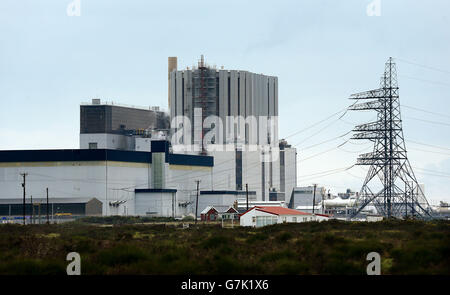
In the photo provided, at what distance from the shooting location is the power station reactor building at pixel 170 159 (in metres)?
113

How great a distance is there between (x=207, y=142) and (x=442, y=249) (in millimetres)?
128391

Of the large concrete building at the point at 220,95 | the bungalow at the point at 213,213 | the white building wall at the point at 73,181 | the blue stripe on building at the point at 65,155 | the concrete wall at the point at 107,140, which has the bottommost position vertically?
the bungalow at the point at 213,213

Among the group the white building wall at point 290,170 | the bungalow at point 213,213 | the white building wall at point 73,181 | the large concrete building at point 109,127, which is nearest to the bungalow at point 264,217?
the bungalow at point 213,213

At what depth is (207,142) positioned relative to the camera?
151750 mm

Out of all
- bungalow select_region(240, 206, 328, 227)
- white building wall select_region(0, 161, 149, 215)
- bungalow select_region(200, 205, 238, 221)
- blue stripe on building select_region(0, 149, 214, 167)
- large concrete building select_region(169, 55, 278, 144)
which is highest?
large concrete building select_region(169, 55, 278, 144)

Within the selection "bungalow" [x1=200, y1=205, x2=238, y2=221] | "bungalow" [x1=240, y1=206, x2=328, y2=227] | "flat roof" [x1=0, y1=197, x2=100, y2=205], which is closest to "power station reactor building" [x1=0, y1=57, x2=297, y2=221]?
"flat roof" [x1=0, y1=197, x2=100, y2=205]

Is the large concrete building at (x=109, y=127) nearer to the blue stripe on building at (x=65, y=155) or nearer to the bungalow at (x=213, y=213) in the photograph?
the blue stripe on building at (x=65, y=155)

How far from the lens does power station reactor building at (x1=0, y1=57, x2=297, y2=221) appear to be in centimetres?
11331

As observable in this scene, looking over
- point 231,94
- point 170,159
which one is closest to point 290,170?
point 231,94

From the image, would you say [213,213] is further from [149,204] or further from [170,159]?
[170,159]

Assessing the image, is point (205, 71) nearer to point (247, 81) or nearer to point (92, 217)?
point (247, 81)

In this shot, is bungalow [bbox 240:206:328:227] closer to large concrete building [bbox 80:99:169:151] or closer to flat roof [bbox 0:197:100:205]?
flat roof [bbox 0:197:100:205]

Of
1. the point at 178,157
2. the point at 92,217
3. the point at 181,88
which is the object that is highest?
the point at 181,88
